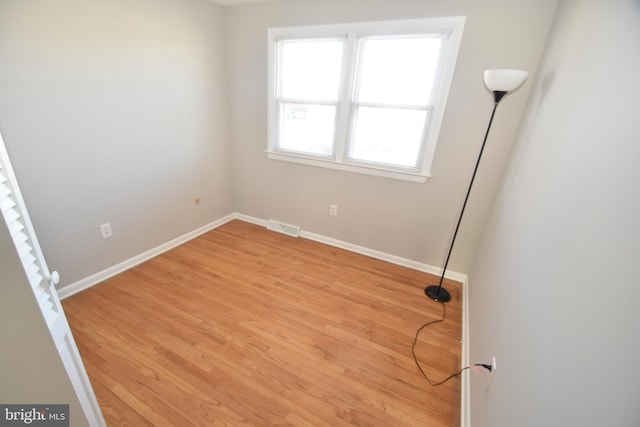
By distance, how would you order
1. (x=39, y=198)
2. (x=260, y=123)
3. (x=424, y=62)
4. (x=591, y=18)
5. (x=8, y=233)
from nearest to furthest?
(x=8, y=233), (x=591, y=18), (x=39, y=198), (x=424, y=62), (x=260, y=123)

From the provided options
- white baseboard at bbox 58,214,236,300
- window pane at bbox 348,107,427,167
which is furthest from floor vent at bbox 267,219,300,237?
window pane at bbox 348,107,427,167

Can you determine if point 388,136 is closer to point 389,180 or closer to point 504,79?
point 389,180

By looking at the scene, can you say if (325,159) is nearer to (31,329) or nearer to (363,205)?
(363,205)

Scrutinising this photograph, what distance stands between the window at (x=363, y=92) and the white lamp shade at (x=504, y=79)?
0.49 meters

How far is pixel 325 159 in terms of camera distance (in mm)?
2736

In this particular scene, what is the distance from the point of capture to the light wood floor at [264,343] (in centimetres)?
135

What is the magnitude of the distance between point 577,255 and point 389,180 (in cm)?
187

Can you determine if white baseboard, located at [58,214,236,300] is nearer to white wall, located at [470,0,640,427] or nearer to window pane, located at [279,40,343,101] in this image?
window pane, located at [279,40,343,101]

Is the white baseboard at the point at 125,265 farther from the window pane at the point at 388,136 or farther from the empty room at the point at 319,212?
the window pane at the point at 388,136

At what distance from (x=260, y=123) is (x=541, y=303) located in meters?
2.86

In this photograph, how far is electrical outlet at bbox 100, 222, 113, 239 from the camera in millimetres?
2160

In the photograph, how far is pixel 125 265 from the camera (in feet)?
7.75

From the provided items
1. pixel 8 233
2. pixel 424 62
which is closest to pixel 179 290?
pixel 8 233

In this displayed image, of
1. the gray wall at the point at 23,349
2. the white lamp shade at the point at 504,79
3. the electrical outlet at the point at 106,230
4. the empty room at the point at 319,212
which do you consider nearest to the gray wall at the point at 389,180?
the empty room at the point at 319,212
